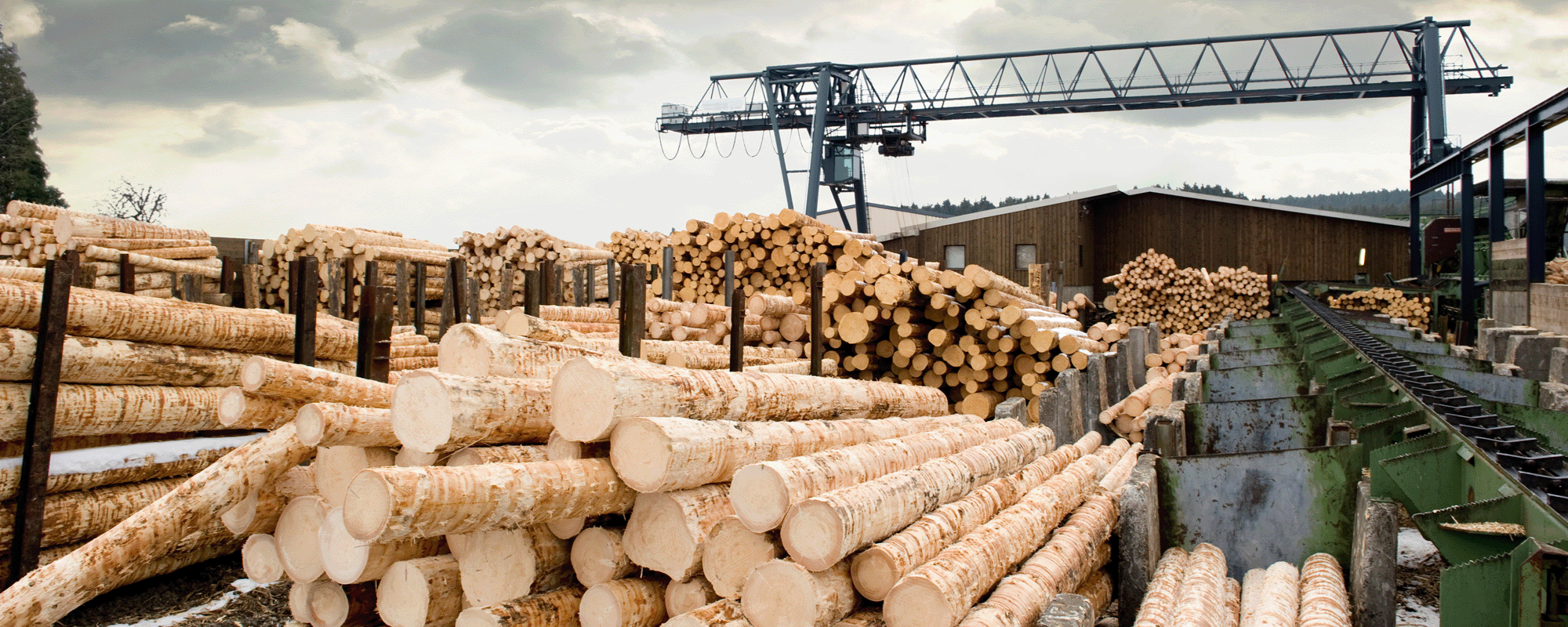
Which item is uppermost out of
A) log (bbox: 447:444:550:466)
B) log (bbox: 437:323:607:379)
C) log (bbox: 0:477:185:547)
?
log (bbox: 437:323:607:379)

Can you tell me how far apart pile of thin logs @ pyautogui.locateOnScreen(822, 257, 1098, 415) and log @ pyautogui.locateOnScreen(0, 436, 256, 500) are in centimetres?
532

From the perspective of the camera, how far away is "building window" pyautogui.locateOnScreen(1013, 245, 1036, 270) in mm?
27453

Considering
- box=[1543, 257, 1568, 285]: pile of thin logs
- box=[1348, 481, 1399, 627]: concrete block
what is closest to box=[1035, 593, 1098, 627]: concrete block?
box=[1348, 481, 1399, 627]: concrete block

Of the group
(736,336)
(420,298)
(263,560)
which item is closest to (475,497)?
(263,560)

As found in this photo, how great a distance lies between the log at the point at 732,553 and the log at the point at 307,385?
7.38 ft

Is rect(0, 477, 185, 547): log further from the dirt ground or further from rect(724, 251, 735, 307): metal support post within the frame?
rect(724, 251, 735, 307): metal support post

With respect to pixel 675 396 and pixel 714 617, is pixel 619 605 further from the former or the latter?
pixel 675 396

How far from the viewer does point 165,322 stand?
5.59 m

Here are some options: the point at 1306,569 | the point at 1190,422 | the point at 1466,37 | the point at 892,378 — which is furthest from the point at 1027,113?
the point at 1306,569

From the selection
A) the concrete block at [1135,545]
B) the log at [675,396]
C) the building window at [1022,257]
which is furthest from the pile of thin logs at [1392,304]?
the log at [675,396]

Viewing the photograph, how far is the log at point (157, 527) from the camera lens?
4.13 m

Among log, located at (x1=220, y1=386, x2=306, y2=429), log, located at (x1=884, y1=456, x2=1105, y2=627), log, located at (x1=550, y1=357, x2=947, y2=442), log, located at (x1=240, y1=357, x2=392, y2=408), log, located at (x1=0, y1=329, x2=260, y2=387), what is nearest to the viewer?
log, located at (x1=884, y1=456, x2=1105, y2=627)

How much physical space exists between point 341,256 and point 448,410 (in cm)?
1127

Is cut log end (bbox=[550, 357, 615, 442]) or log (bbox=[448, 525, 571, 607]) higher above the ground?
cut log end (bbox=[550, 357, 615, 442])
